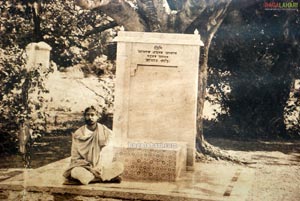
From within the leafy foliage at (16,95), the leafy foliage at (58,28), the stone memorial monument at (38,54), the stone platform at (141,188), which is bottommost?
the stone platform at (141,188)

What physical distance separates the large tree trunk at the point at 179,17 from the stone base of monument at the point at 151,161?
Result: 0.49 meters

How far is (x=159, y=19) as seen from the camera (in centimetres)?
431

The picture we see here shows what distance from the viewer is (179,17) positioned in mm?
4293

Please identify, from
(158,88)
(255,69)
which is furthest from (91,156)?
(255,69)

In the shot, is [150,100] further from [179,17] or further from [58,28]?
[58,28]

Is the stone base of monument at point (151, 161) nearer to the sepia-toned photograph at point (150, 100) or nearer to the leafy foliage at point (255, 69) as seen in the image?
the sepia-toned photograph at point (150, 100)

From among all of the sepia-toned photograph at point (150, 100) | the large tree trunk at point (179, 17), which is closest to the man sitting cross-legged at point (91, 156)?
the sepia-toned photograph at point (150, 100)

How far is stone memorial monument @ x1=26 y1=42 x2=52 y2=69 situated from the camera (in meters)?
4.56

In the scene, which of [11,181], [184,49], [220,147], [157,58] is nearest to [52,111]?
[11,181]

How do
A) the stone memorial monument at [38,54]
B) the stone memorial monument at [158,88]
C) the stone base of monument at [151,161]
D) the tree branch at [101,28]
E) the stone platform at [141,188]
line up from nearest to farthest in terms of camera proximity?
the stone platform at [141,188] → the stone base of monument at [151,161] → the stone memorial monument at [158,88] → the tree branch at [101,28] → the stone memorial monument at [38,54]

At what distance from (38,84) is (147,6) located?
5.16ft

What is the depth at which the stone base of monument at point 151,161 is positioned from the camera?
394 centimetres

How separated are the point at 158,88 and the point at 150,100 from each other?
0.16 meters

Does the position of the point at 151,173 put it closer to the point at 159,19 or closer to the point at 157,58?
the point at 157,58
